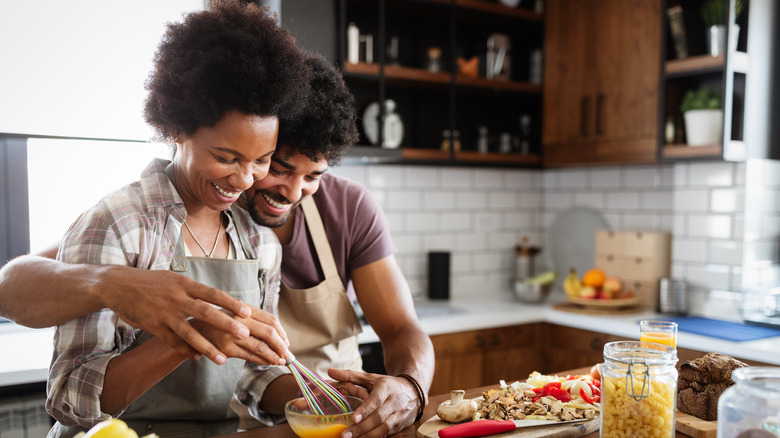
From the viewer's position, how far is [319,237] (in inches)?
71.2

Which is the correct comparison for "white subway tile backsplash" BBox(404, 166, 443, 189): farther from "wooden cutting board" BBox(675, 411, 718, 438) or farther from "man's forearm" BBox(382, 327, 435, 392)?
"wooden cutting board" BBox(675, 411, 718, 438)

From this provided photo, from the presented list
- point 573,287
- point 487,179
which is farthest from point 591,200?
point 573,287

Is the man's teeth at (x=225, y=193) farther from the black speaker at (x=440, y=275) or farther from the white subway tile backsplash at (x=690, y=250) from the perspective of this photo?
the white subway tile backsplash at (x=690, y=250)

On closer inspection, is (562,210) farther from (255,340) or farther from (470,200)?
(255,340)

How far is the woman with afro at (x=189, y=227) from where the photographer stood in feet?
4.05

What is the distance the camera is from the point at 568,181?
13.2 feet

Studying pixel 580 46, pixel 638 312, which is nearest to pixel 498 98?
pixel 580 46

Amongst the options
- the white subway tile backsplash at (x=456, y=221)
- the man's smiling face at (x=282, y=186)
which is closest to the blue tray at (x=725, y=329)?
the white subway tile backsplash at (x=456, y=221)

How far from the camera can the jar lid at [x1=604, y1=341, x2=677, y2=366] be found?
1059 millimetres

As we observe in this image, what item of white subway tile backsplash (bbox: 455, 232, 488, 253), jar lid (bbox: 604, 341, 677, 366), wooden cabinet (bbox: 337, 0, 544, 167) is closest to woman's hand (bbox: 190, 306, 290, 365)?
jar lid (bbox: 604, 341, 677, 366)

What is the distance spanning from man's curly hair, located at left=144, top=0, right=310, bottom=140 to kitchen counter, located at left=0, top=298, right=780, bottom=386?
1.25 meters

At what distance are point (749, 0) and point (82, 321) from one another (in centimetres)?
302

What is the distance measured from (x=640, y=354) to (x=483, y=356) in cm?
214

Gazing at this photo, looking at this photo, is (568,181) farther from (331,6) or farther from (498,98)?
(331,6)
